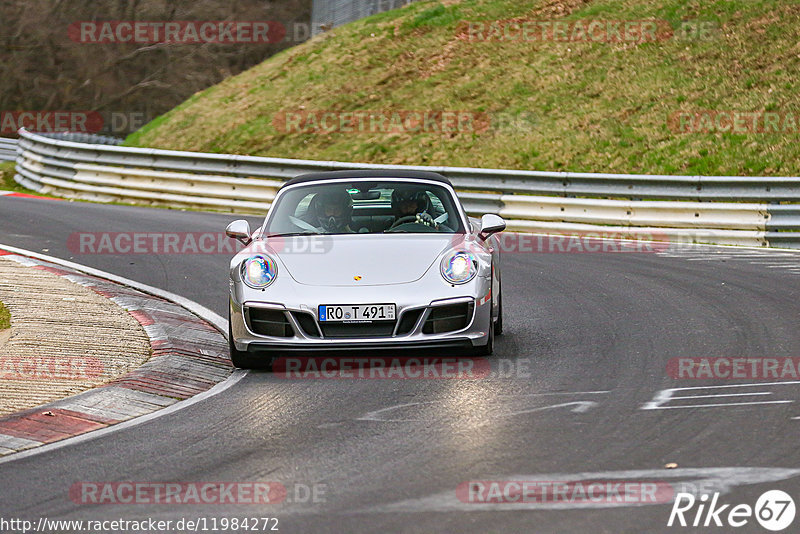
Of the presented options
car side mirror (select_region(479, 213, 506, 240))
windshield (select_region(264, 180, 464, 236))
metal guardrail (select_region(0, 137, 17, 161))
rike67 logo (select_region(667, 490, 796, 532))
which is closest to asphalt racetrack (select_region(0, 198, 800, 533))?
rike67 logo (select_region(667, 490, 796, 532))

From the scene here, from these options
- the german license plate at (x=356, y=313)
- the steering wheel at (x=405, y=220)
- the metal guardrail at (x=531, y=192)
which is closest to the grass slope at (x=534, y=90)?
the metal guardrail at (x=531, y=192)

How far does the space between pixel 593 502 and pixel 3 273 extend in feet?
28.4

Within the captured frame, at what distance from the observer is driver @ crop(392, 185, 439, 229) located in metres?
9.21

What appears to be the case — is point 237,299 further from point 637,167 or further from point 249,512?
point 637,167

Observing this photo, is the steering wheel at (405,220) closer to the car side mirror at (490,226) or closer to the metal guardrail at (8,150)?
the car side mirror at (490,226)

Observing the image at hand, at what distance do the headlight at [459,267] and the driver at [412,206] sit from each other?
79 cm

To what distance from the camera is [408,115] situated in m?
27.0

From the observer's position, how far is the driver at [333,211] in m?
9.09

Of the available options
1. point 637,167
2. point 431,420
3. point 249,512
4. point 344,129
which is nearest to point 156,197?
point 344,129

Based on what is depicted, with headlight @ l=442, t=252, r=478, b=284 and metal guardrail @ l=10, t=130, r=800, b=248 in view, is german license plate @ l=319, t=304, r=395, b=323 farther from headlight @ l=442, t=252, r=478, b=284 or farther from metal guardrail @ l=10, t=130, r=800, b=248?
metal guardrail @ l=10, t=130, r=800, b=248

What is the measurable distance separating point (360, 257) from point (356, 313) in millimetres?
551

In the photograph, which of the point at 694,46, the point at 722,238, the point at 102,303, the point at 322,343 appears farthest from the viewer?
the point at 694,46

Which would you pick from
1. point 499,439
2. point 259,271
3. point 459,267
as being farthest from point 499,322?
point 499,439

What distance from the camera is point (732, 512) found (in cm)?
481
